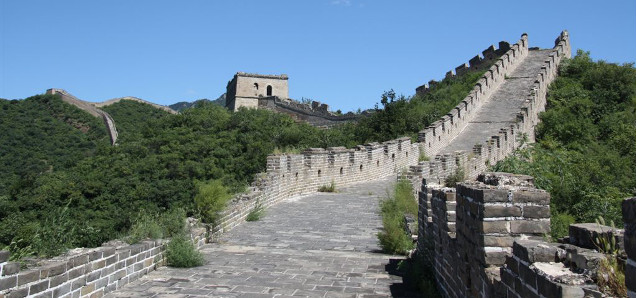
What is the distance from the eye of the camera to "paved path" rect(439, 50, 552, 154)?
22562 mm

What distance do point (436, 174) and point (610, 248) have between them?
13.4 meters

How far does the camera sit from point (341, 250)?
27.9 ft

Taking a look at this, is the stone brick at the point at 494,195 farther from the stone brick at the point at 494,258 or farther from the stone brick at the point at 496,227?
the stone brick at the point at 494,258

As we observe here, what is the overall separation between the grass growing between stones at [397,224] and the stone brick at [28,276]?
4.91 metres

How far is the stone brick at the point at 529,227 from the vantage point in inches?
151

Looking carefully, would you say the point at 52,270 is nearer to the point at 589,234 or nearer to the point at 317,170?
the point at 589,234

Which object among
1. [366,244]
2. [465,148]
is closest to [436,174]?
[465,148]

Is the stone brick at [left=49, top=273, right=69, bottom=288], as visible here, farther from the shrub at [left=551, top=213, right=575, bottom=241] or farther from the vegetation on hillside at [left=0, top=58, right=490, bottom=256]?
the vegetation on hillside at [left=0, top=58, right=490, bottom=256]

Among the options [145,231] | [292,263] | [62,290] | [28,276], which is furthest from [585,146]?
[28,276]

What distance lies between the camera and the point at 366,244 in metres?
8.91

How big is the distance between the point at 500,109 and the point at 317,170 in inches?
553

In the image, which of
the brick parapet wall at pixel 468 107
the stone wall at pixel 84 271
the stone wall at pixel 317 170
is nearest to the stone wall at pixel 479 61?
the brick parapet wall at pixel 468 107

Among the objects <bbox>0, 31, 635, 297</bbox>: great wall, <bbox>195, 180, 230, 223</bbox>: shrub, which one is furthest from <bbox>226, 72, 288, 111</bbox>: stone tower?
<bbox>195, 180, 230, 223</bbox>: shrub

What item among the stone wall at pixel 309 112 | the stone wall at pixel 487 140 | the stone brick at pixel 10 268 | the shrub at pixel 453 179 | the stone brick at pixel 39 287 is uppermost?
the stone wall at pixel 309 112
